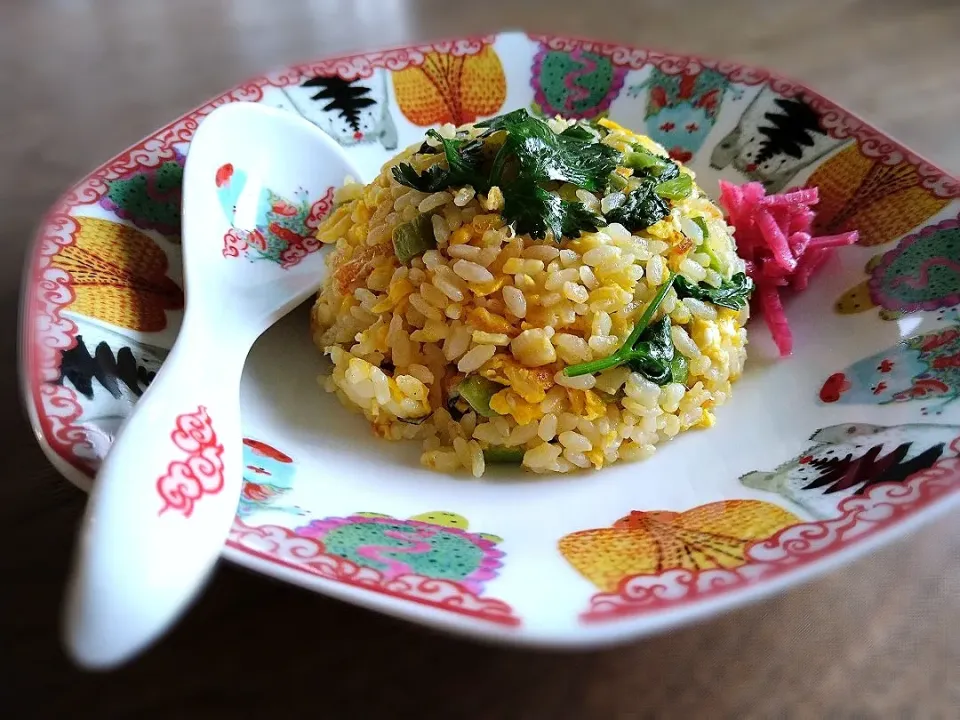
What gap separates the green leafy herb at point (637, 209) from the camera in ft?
5.29

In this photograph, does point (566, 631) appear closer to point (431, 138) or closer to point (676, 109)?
point (431, 138)

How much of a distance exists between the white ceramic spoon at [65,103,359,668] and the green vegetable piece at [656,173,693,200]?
0.81 metres

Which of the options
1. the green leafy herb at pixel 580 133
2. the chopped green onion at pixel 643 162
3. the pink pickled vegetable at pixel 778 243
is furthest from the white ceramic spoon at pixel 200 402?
the pink pickled vegetable at pixel 778 243

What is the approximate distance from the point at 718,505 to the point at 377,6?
337 cm

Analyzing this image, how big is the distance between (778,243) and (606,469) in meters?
0.74

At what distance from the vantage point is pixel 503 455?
1532mm

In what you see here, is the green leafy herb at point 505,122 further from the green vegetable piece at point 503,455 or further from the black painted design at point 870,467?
the black painted design at point 870,467

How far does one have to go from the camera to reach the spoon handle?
0.86 meters

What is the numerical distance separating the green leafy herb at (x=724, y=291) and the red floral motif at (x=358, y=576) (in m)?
0.90

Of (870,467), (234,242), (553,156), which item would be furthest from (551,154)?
(870,467)

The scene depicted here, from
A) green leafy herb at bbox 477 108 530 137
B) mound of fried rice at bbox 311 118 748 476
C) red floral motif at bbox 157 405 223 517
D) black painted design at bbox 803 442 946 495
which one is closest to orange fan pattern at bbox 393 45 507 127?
green leafy herb at bbox 477 108 530 137

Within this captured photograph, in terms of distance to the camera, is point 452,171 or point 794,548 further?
point 452,171

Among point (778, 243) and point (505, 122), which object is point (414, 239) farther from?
point (778, 243)

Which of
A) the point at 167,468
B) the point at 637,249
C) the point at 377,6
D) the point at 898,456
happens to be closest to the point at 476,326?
the point at 637,249
